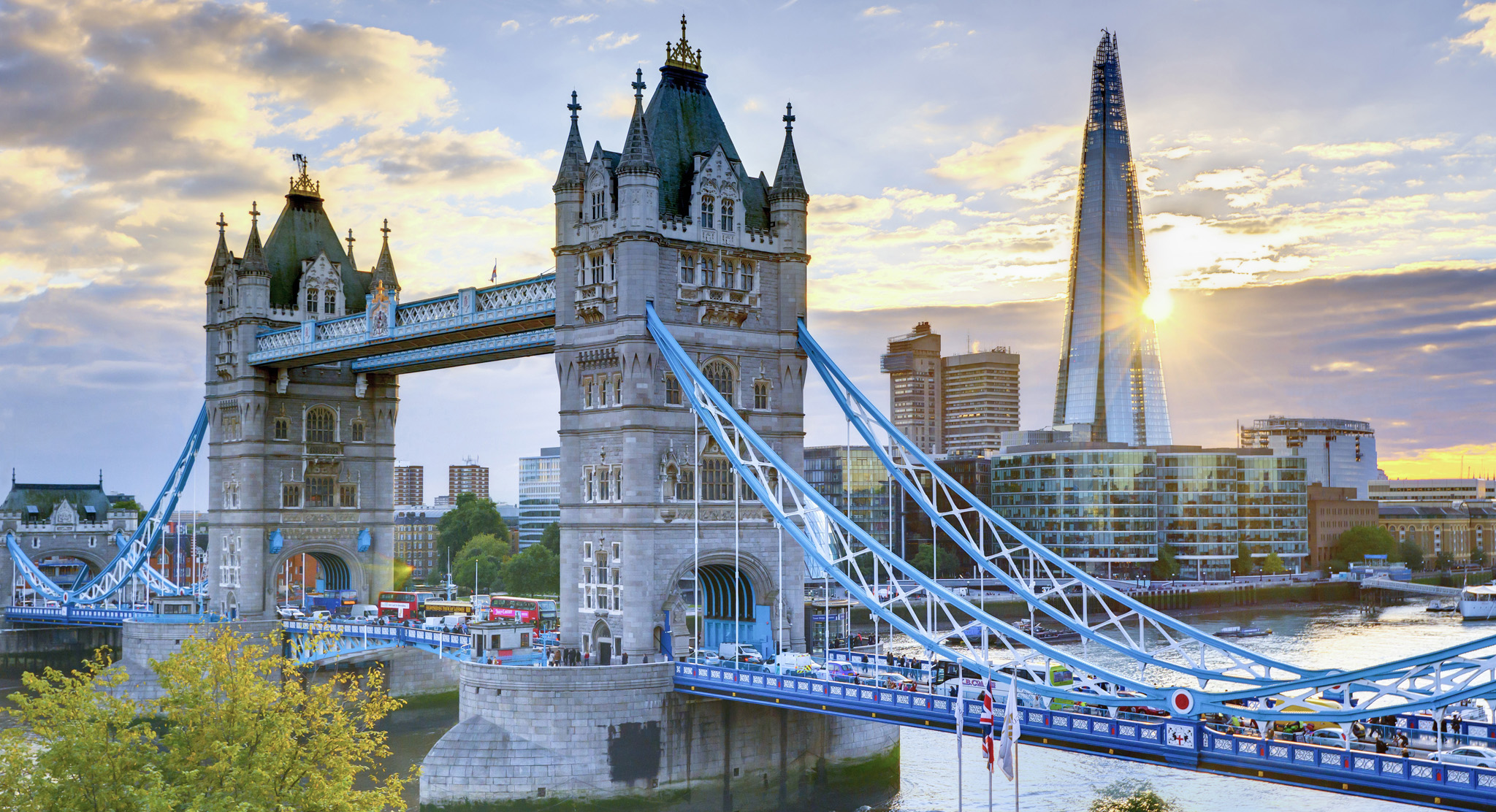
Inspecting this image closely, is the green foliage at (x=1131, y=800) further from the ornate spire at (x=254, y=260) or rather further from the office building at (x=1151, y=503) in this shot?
the office building at (x=1151, y=503)

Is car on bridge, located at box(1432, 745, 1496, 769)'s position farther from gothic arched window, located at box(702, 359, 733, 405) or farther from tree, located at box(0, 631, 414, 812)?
gothic arched window, located at box(702, 359, 733, 405)

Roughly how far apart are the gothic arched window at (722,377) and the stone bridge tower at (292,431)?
98.0ft

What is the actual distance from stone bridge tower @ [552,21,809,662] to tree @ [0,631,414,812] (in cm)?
1992

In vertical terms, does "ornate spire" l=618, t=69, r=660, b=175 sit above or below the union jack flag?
above

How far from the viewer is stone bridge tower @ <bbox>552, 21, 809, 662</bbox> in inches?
2357

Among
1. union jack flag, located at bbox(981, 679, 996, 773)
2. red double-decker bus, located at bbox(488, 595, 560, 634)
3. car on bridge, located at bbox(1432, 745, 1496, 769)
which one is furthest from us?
red double-decker bus, located at bbox(488, 595, 560, 634)

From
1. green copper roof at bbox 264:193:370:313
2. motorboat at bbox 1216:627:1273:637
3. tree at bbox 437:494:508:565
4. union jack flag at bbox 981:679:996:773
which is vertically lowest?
motorboat at bbox 1216:627:1273:637

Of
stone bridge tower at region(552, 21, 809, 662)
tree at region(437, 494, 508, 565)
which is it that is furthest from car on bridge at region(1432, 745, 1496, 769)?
tree at region(437, 494, 508, 565)

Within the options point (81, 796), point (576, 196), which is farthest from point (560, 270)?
point (81, 796)

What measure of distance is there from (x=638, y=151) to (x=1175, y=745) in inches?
1304

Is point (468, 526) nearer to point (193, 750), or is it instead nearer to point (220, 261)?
point (220, 261)

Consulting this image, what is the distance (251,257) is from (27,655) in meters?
38.1

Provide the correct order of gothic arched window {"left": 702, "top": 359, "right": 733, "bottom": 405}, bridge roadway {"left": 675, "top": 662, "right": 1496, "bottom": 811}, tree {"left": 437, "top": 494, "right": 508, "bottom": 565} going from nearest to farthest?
1. bridge roadway {"left": 675, "top": 662, "right": 1496, "bottom": 811}
2. gothic arched window {"left": 702, "top": 359, "right": 733, "bottom": 405}
3. tree {"left": 437, "top": 494, "right": 508, "bottom": 565}

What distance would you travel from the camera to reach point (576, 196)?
63.7m
